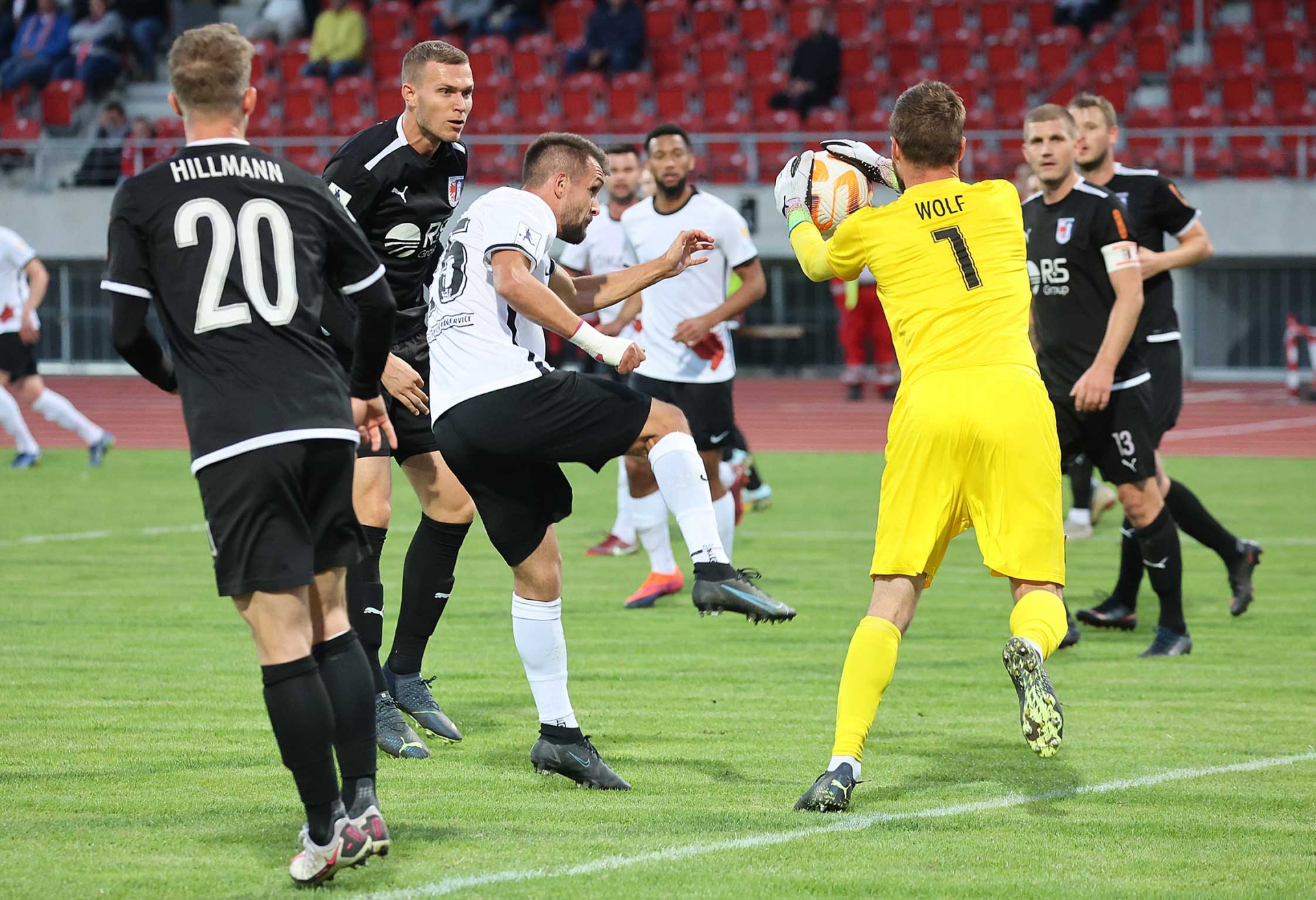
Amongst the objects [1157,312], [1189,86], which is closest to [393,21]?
[1189,86]

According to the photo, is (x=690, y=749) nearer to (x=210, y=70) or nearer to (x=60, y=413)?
(x=210, y=70)

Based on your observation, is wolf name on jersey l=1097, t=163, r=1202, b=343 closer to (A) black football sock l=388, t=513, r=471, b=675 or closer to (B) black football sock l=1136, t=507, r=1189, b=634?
(B) black football sock l=1136, t=507, r=1189, b=634

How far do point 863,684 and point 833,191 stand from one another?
5.44ft

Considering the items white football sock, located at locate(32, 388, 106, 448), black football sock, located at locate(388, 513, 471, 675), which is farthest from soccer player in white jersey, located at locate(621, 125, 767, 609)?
Answer: white football sock, located at locate(32, 388, 106, 448)

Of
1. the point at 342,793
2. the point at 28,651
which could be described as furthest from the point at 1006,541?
the point at 28,651

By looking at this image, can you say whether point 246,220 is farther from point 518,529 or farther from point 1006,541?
point 1006,541

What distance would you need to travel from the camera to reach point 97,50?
29.0m

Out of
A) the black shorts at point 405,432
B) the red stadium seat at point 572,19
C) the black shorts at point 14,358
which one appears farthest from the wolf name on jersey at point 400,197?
the red stadium seat at point 572,19

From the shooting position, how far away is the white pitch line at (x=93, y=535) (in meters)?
11.6

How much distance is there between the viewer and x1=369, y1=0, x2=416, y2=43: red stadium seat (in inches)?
1155

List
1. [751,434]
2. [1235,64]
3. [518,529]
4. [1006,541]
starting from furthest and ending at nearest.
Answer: [1235,64]
[751,434]
[518,529]
[1006,541]

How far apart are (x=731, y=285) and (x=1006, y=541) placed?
6211 mm

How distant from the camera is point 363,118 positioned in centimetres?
2825

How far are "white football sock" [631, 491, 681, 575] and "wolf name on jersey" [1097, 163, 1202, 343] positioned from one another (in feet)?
9.30
